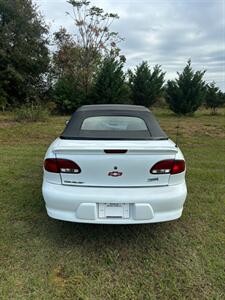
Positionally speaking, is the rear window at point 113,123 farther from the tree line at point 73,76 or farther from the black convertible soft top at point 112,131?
the tree line at point 73,76

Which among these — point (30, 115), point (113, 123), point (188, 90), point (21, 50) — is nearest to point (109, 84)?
Answer: point (188, 90)

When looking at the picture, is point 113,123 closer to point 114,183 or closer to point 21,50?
point 114,183

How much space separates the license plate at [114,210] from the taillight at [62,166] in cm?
39

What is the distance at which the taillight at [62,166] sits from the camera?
234 cm

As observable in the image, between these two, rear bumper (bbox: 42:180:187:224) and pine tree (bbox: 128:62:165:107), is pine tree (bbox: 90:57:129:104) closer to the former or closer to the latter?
pine tree (bbox: 128:62:165:107)

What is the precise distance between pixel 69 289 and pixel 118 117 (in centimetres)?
209

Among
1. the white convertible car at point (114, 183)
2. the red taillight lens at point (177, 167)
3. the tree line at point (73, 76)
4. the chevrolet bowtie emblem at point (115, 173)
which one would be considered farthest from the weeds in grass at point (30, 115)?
the red taillight lens at point (177, 167)

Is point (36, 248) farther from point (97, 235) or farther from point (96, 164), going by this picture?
point (96, 164)

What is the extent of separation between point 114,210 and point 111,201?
0.09 meters

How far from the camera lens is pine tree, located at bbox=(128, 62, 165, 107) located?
16.2 metres

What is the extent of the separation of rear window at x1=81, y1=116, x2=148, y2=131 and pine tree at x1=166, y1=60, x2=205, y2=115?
12.8 m

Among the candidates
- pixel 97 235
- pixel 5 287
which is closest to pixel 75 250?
pixel 97 235

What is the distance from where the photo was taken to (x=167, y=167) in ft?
7.84

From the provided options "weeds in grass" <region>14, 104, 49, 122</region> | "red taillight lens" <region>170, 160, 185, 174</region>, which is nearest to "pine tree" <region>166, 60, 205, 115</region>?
"weeds in grass" <region>14, 104, 49, 122</region>
